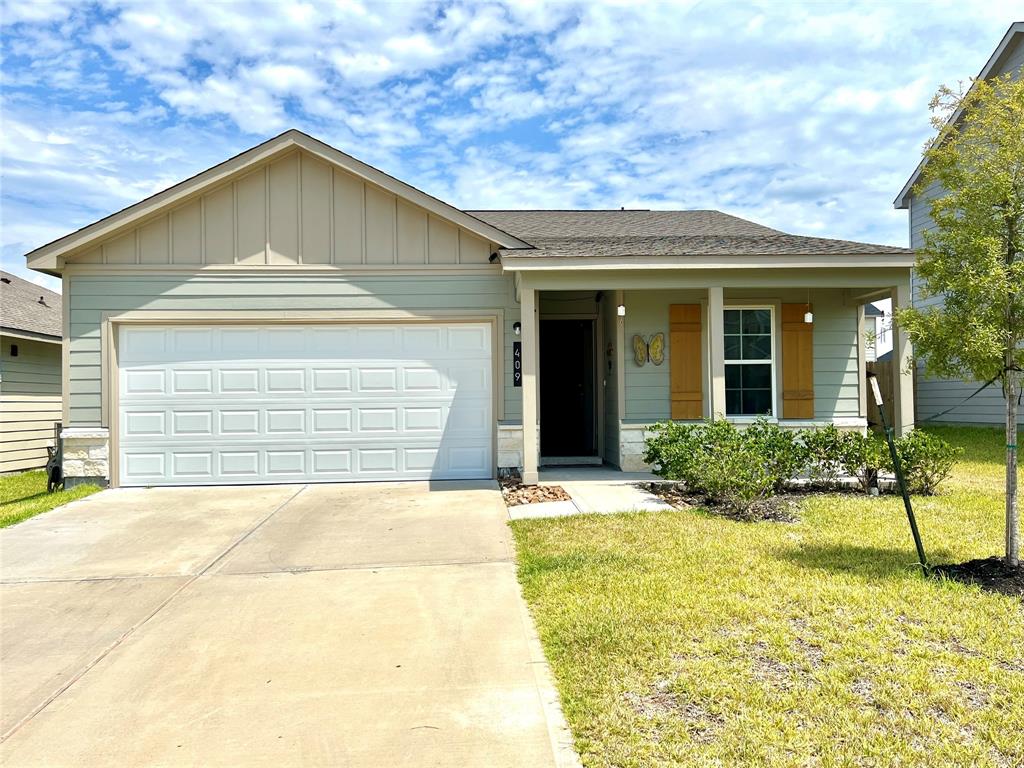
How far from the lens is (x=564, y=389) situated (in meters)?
11.6

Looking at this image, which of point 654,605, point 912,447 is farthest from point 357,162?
point 912,447

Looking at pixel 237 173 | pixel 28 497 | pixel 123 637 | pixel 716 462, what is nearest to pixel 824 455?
pixel 716 462

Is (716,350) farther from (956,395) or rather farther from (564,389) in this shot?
(956,395)

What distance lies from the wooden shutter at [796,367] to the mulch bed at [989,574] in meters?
5.04

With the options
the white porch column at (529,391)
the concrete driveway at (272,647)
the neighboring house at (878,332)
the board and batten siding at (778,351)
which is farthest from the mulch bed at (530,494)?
the neighboring house at (878,332)

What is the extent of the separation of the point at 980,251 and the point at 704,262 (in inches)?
158

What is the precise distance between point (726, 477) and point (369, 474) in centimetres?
485

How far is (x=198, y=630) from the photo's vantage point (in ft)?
12.9

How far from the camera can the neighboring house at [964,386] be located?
12.9m

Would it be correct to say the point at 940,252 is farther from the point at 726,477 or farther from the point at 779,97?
the point at 779,97

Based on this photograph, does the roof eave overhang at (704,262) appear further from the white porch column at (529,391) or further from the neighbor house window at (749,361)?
the neighbor house window at (749,361)

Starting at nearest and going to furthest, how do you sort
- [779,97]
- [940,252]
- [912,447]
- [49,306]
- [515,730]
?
[515,730]
[940,252]
[912,447]
[779,97]
[49,306]

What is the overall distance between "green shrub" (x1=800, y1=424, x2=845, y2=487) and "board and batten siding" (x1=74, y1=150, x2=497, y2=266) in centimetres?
487

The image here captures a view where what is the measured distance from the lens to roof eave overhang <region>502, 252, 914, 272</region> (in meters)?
8.12
